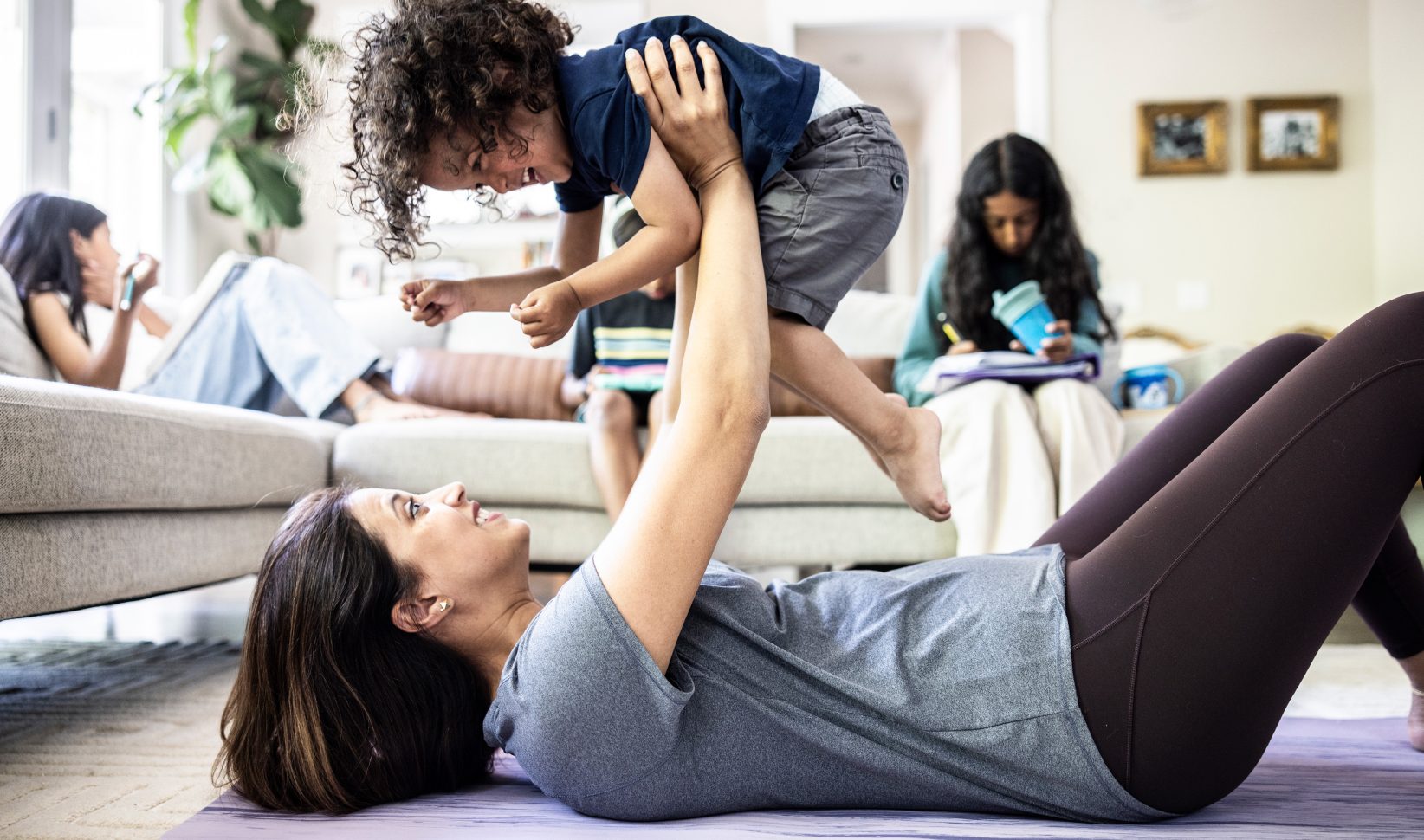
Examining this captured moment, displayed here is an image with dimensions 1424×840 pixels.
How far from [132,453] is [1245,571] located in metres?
1.49

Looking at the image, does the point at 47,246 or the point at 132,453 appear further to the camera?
the point at 47,246

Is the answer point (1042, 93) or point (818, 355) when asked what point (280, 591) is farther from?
point (1042, 93)

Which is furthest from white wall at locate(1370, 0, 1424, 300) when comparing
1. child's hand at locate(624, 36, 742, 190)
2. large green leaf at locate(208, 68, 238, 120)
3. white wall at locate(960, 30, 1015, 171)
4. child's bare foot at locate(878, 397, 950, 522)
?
large green leaf at locate(208, 68, 238, 120)

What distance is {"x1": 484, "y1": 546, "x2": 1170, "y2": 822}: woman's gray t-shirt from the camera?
87 centimetres

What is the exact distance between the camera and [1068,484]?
2.21 metres

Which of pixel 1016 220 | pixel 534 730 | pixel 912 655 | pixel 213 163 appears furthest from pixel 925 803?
pixel 213 163

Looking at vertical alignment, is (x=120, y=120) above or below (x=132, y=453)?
above

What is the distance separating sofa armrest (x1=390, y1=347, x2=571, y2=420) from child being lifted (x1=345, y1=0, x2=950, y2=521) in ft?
4.57

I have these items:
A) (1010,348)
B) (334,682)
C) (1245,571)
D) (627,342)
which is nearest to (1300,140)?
(1010,348)

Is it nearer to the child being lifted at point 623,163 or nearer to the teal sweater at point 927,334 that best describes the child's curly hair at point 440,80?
the child being lifted at point 623,163

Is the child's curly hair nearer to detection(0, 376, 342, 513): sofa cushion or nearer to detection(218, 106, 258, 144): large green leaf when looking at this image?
detection(0, 376, 342, 513): sofa cushion

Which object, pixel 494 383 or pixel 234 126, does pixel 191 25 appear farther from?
pixel 494 383

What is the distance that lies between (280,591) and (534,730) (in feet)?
0.93

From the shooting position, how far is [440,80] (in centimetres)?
115
